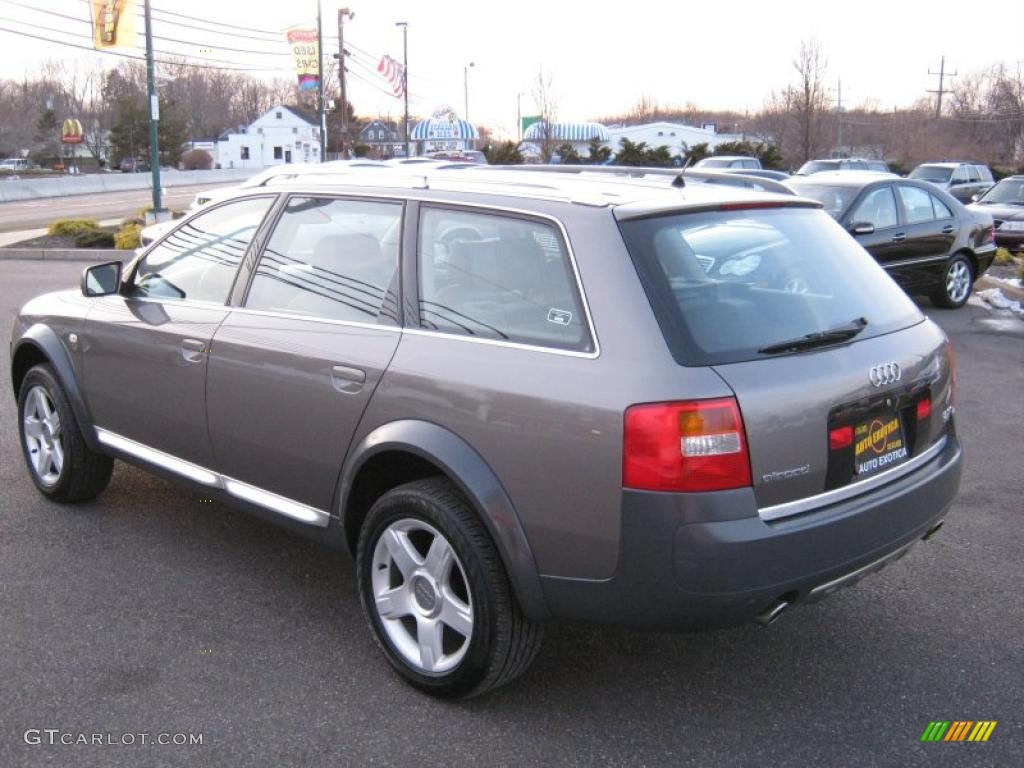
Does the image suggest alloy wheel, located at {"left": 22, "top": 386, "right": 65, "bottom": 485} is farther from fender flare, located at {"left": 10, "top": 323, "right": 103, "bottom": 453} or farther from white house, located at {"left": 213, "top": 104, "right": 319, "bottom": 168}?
white house, located at {"left": 213, "top": 104, "right": 319, "bottom": 168}

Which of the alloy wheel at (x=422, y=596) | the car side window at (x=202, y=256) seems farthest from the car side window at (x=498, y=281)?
the car side window at (x=202, y=256)

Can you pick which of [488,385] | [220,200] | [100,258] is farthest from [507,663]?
[100,258]

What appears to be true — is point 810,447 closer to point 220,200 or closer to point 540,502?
point 540,502

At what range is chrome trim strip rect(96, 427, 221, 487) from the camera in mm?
4309

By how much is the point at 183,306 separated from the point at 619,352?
2.32m

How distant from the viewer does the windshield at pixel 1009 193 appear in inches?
757

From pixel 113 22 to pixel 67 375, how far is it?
81.6 feet

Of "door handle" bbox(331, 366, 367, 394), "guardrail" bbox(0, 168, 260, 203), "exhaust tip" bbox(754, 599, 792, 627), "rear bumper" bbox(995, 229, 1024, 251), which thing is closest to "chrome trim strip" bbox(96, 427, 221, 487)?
"door handle" bbox(331, 366, 367, 394)

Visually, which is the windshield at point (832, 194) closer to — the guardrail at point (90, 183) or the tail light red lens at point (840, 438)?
the tail light red lens at point (840, 438)

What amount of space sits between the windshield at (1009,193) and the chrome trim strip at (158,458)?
18.6 metres

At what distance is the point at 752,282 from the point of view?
3.38 m

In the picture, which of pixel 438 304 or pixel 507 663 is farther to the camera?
pixel 438 304

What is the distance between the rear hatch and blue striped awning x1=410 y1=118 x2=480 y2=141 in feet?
178

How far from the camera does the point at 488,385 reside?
3.14 metres
